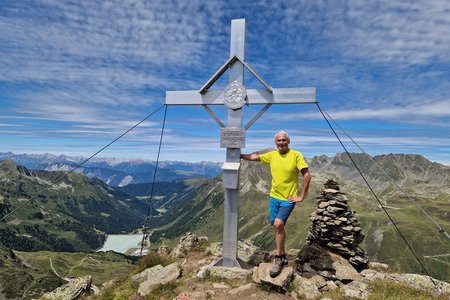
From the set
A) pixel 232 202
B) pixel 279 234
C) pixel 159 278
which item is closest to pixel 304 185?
pixel 279 234

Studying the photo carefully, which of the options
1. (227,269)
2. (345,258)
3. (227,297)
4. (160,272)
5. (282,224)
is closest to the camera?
(227,297)

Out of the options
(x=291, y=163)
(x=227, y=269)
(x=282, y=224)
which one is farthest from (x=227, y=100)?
(x=227, y=269)

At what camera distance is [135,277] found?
13523 mm

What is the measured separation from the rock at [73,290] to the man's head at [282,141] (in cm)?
1263

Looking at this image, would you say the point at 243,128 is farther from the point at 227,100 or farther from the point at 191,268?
the point at 191,268

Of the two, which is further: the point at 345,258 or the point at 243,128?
the point at 345,258

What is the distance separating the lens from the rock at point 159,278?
456 inches

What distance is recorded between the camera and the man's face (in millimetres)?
11297

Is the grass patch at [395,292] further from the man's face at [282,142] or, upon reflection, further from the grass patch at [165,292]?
the grass patch at [165,292]

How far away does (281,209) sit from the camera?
36.4 feet

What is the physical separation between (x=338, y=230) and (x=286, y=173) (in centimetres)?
522

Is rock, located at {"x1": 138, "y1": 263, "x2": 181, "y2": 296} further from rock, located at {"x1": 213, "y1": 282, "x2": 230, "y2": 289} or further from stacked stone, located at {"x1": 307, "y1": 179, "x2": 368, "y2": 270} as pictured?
stacked stone, located at {"x1": 307, "y1": 179, "x2": 368, "y2": 270}

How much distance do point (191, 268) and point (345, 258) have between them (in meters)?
7.03

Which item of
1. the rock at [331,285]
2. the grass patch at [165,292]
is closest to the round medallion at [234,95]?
the grass patch at [165,292]
